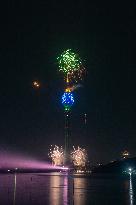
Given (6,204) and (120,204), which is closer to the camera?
(6,204)

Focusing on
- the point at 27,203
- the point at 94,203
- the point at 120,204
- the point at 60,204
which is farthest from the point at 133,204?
the point at 27,203

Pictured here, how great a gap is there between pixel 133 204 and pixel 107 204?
4287mm

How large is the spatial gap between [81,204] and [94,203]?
3525 mm

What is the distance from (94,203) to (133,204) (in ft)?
21.8

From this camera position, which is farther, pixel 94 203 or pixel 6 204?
pixel 94 203

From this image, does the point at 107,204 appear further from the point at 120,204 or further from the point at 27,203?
the point at 27,203

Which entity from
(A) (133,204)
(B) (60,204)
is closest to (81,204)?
(B) (60,204)

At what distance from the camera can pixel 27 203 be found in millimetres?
66062

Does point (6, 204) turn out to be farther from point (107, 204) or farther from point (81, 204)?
point (107, 204)

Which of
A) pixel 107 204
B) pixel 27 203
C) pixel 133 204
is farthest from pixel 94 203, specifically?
pixel 27 203

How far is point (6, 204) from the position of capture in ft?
206

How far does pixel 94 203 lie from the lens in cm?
6844

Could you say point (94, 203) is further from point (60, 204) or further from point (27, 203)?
point (27, 203)

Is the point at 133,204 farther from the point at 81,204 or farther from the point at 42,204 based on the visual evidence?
the point at 42,204
